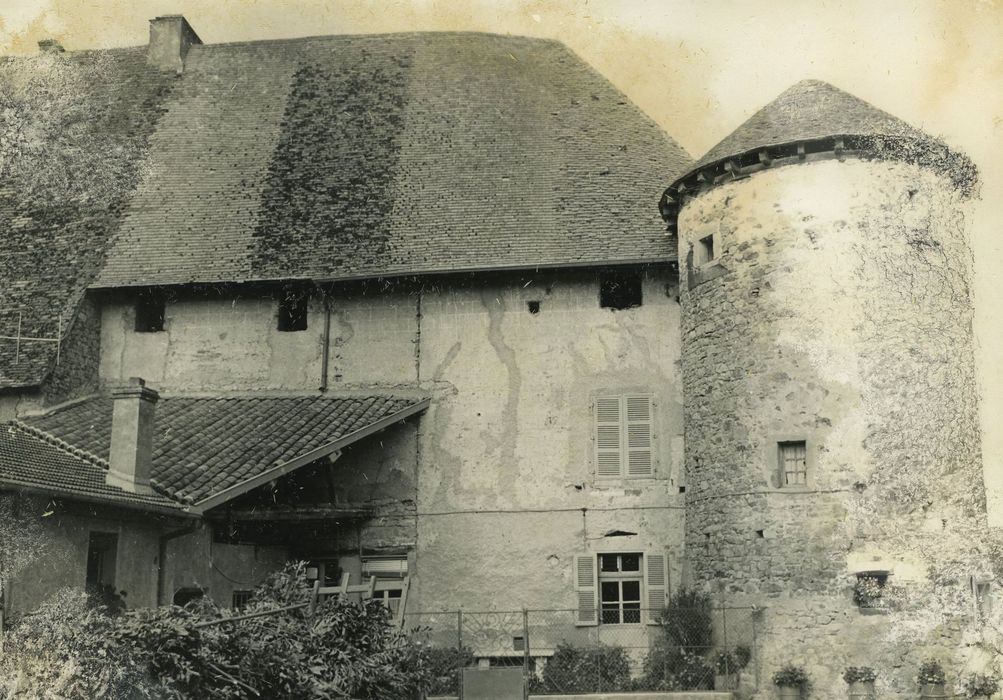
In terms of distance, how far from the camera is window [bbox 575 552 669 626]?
54.8 feet

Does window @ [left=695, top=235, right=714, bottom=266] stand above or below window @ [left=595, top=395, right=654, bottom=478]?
above

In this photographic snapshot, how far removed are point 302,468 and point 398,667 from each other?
4.84 m

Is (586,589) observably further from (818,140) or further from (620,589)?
(818,140)

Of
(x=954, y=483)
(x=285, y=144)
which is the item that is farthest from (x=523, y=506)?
(x=285, y=144)

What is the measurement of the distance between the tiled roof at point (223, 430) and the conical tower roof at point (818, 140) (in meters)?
5.75

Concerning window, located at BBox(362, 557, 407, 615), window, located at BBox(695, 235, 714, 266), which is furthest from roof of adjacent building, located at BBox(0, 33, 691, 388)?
window, located at BBox(362, 557, 407, 615)

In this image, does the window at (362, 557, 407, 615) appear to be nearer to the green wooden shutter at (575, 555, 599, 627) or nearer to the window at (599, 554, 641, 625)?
the green wooden shutter at (575, 555, 599, 627)

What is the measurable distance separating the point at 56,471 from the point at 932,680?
413 inches

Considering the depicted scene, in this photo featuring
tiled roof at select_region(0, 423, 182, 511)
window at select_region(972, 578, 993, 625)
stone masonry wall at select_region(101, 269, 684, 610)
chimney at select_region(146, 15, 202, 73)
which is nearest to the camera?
tiled roof at select_region(0, 423, 182, 511)

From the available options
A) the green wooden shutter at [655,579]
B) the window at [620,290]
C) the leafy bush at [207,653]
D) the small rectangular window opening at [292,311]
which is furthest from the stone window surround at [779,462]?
the small rectangular window opening at [292,311]

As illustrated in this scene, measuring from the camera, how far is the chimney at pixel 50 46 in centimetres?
2231

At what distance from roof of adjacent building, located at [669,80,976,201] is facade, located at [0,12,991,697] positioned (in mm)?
53

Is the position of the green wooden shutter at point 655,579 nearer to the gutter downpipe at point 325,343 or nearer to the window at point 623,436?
the window at point 623,436

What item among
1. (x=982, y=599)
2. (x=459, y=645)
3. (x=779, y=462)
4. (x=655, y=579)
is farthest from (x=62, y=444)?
(x=982, y=599)
